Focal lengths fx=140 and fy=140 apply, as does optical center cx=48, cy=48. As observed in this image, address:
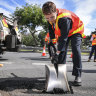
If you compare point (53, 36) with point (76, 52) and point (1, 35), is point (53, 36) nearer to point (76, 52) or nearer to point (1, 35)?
point (76, 52)

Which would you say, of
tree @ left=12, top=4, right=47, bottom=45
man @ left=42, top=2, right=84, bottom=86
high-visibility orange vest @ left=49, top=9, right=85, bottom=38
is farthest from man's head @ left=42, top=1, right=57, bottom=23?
tree @ left=12, top=4, right=47, bottom=45

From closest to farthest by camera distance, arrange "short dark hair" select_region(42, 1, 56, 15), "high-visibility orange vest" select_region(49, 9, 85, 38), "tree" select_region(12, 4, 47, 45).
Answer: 1. "short dark hair" select_region(42, 1, 56, 15)
2. "high-visibility orange vest" select_region(49, 9, 85, 38)
3. "tree" select_region(12, 4, 47, 45)

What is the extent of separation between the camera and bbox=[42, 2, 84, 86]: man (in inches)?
92.3

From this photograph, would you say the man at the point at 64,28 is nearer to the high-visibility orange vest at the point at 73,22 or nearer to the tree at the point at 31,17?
the high-visibility orange vest at the point at 73,22

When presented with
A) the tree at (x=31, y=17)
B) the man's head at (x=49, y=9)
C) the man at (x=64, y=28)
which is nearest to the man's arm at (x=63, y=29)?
the man at (x=64, y=28)

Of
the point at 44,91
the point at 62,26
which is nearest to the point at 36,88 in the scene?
the point at 44,91

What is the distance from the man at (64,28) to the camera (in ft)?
7.69

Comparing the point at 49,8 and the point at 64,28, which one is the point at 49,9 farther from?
the point at 64,28

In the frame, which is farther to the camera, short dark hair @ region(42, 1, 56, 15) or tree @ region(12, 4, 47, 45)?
tree @ region(12, 4, 47, 45)

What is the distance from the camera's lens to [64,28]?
2393 millimetres

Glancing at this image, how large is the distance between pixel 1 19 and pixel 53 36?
4570 millimetres

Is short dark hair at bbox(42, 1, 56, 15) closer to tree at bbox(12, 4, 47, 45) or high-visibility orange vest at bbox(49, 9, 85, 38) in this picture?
high-visibility orange vest at bbox(49, 9, 85, 38)

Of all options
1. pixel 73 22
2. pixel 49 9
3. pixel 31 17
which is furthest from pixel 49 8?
pixel 31 17

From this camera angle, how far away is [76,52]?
274 cm
